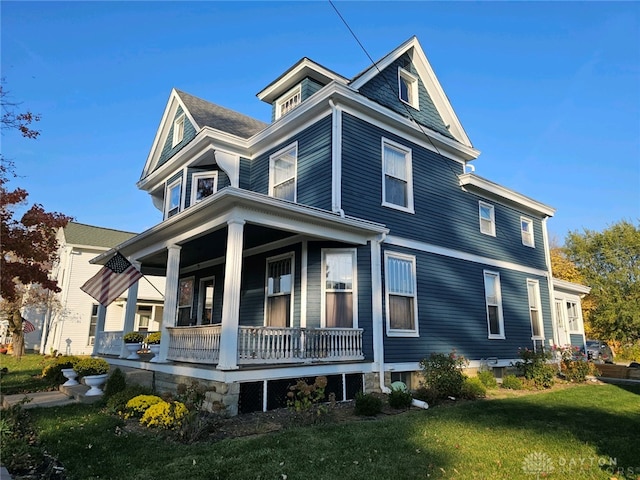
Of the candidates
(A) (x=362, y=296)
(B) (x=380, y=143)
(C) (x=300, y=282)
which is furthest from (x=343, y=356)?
(B) (x=380, y=143)

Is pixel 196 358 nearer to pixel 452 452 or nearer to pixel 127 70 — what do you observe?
pixel 452 452

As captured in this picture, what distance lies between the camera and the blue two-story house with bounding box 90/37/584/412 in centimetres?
823

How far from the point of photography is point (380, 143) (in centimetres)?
1111

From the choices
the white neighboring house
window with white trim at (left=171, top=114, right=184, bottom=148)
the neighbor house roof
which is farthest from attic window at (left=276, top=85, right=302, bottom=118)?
the white neighboring house

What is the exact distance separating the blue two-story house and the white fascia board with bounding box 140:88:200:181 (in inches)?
8.0

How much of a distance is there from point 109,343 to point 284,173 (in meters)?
7.75

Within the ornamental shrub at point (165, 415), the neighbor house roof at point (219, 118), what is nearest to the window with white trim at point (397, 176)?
Result: the neighbor house roof at point (219, 118)

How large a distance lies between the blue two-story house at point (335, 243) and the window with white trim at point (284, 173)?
5 cm

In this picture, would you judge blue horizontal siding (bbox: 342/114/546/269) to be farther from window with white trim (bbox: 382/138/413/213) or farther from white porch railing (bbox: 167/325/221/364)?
white porch railing (bbox: 167/325/221/364)

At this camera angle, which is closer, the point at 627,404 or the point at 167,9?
→ the point at 627,404

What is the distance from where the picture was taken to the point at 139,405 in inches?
283

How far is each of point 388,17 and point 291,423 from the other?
8.49 m

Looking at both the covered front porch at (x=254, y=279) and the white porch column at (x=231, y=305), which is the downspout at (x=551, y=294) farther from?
the white porch column at (x=231, y=305)

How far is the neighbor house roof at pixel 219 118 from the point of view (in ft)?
44.1
